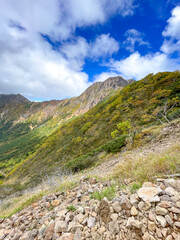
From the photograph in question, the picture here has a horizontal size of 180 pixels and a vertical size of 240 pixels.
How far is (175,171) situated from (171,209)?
3.95 feet

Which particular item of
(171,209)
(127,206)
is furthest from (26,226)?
(171,209)

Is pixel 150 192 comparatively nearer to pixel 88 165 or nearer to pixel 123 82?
pixel 88 165

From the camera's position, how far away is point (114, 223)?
1.43 meters

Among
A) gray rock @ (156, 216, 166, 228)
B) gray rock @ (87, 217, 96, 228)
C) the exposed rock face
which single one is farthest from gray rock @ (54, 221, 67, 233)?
the exposed rock face

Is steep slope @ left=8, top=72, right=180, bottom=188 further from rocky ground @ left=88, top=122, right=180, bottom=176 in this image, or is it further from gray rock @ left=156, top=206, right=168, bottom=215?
gray rock @ left=156, top=206, right=168, bottom=215

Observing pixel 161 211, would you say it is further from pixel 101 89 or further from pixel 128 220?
pixel 101 89

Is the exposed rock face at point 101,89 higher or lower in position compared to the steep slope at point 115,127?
higher

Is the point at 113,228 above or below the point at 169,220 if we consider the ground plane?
below

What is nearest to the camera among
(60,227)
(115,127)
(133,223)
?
(133,223)

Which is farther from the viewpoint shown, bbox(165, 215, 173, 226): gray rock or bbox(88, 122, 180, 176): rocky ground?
bbox(88, 122, 180, 176): rocky ground

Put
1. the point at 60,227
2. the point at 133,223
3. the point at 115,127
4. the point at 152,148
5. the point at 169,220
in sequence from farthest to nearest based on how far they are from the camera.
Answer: the point at 115,127
the point at 152,148
the point at 60,227
the point at 133,223
the point at 169,220

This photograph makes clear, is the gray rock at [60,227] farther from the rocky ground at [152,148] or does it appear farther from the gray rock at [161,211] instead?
the rocky ground at [152,148]

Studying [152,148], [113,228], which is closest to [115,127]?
[152,148]

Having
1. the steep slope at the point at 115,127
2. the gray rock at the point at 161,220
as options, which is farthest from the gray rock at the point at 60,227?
the steep slope at the point at 115,127
